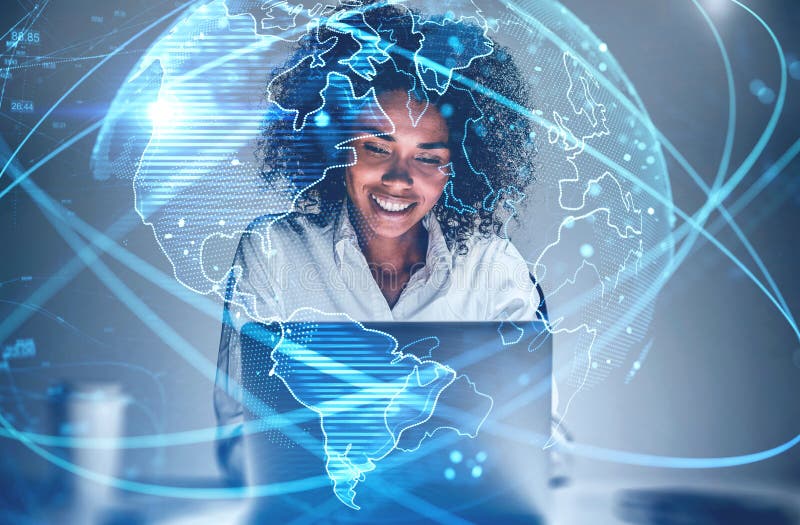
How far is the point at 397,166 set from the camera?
1.90 meters

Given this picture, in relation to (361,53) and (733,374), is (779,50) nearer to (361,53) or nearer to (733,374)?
(733,374)

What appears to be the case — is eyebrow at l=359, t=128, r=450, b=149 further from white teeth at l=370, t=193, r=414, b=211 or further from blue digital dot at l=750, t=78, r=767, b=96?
blue digital dot at l=750, t=78, r=767, b=96

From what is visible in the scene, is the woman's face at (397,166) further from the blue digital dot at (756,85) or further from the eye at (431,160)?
the blue digital dot at (756,85)

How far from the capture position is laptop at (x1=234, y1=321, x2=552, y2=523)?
1.58m

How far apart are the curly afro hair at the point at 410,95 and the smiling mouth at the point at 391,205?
81 millimetres

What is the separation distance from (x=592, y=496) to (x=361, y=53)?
1.51 meters

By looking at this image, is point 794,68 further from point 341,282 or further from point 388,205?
point 341,282

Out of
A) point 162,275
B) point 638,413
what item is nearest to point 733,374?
point 638,413

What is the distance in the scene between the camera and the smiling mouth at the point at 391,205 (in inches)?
75.1

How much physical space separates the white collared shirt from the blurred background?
18 cm

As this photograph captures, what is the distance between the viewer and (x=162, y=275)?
2074 millimetres

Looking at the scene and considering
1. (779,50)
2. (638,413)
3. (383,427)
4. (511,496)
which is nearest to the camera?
(511,496)

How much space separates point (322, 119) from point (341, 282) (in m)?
0.47

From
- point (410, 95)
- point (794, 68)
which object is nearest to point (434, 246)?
point (410, 95)
